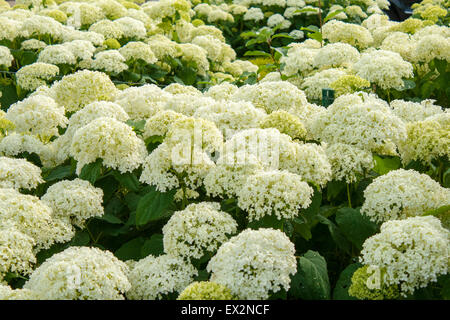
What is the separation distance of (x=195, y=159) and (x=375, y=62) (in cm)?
208

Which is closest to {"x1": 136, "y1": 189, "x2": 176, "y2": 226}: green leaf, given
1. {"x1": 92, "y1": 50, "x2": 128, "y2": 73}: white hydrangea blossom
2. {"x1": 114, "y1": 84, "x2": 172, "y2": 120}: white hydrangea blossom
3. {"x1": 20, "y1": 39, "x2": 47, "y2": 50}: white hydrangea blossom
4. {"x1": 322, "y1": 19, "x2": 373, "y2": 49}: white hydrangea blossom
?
{"x1": 114, "y1": 84, "x2": 172, "y2": 120}: white hydrangea blossom

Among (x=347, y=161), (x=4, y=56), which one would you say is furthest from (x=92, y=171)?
(x=4, y=56)

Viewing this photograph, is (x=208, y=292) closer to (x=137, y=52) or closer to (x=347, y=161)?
(x=347, y=161)

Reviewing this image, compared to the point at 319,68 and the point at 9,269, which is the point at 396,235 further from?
the point at 319,68

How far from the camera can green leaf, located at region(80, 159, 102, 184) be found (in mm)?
2975

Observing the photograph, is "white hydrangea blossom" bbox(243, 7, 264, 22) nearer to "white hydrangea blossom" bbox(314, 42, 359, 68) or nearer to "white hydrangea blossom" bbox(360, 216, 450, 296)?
"white hydrangea blossom" bbox(314, 42, 359, 68)

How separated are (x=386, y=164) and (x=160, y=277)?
5.04 ft

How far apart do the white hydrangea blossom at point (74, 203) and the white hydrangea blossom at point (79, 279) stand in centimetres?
55

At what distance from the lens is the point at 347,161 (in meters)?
2.83

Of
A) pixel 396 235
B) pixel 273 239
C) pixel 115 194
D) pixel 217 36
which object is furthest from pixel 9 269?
pixel 217 36

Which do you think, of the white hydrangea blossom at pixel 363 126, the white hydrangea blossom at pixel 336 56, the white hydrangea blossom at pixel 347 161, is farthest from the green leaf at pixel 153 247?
the white hydrangea blossom at pixel 336 56

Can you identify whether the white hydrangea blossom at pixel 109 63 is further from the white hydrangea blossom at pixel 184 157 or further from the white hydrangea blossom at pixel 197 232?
the white hydrangea blossom at pixel 197 232

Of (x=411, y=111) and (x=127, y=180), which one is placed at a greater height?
(x=411, y=111)

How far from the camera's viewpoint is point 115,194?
3369 millimetres
